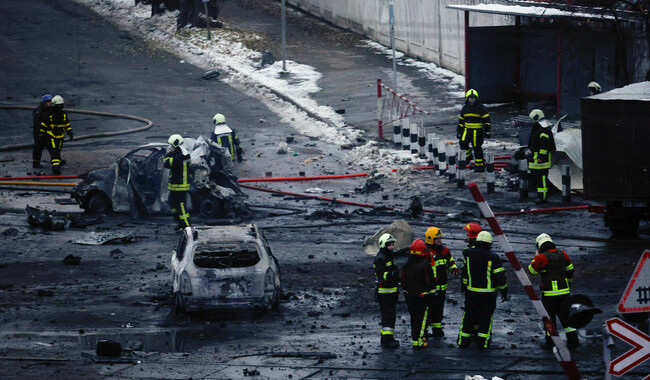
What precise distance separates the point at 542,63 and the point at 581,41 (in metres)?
2.66

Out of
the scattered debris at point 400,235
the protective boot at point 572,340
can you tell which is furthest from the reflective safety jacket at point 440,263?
the scattered debris at point 400,235

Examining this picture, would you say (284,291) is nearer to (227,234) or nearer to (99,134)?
(227,234)

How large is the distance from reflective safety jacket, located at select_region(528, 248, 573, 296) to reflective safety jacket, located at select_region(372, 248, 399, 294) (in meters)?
1.69

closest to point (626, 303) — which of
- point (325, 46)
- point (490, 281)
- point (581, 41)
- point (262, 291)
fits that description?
point (490, 281)

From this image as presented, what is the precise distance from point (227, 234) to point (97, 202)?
6551 millimetres

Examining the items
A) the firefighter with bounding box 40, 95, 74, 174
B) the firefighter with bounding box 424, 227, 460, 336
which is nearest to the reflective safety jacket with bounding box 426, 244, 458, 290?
the firefighter with bounding box 424, 227, 460, 336

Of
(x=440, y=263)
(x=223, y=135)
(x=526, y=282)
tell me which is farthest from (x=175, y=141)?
(x=526, y=282)

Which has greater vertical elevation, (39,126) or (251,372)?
(39,126)

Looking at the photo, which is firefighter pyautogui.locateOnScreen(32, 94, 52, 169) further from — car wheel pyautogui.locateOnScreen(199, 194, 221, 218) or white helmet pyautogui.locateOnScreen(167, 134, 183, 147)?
white helmet pyautogui.locateOnScreen(167, 134, 183, 147)

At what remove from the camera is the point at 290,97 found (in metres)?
33.2

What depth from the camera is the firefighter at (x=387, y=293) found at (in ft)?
45.8

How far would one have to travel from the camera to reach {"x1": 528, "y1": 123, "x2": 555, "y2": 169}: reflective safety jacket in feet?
72.0

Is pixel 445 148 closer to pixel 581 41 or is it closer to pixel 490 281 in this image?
pixel 581 41

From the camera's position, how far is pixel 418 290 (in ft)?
45.7
